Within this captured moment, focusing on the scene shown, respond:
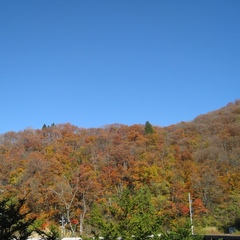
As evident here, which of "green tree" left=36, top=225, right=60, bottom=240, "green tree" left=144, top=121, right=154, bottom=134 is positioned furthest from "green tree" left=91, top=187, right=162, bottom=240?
"green tree" left=144, top=121, right=154, bottom=134

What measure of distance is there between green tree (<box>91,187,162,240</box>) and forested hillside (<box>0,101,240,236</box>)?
52.8ft

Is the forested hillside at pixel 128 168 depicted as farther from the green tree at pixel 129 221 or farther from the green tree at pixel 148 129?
the green tree at pixel 129 221

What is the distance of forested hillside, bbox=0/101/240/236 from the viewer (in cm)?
3153

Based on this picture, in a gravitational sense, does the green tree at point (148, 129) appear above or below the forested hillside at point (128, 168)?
above

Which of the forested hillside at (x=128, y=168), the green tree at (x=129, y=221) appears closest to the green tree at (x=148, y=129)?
the forested hillside at (x=128, y=168)

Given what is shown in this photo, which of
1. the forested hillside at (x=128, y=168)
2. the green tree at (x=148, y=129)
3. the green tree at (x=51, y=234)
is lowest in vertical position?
the green tree at (x=51, y=234)

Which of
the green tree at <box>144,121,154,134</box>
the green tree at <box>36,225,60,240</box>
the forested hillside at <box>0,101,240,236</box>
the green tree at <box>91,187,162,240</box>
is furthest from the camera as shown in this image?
the green tree at <box>144,121,154,134</box>

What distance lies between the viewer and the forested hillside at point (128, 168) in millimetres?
31531

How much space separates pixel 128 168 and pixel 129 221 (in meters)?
30.9

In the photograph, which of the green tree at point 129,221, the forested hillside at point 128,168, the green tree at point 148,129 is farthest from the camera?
the green tree at point 148,129

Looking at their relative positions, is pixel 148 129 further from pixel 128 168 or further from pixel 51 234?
pixel 51 234

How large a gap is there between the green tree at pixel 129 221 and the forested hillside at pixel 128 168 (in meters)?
16.1

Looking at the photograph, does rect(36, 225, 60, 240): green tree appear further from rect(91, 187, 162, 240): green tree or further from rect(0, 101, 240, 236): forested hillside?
rect(0, 101, 240, 236): forested hillside

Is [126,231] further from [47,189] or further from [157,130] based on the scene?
[157,130]
